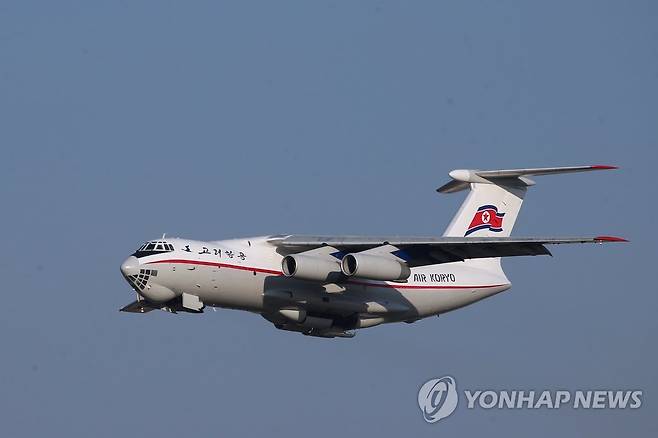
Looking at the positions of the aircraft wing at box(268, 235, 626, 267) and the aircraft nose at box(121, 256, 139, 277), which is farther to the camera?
the aircraft wing at box(268, 235, 626, 267)

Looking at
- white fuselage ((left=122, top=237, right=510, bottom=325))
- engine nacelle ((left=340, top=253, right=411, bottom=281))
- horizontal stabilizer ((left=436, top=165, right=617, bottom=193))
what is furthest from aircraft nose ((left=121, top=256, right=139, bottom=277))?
horizontal stabilizer ((left=436, top=165, right=617, bottom=193))

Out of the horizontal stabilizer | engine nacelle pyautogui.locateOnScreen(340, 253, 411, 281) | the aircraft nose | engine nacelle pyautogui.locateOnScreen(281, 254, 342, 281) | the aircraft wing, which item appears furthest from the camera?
the horizontal stabilizer

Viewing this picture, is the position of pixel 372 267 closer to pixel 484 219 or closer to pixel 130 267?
pixel 130 267

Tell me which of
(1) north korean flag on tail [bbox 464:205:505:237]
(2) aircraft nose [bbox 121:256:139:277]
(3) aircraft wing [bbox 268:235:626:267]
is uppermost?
(1) north korean flag on tail [bbox 464:205:505:237]

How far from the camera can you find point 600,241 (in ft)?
60.7

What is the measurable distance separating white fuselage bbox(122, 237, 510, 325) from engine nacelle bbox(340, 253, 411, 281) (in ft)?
2.00

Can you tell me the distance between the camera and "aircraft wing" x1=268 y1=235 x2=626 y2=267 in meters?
19.6

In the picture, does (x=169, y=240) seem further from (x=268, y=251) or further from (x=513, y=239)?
(x=513, y=239)

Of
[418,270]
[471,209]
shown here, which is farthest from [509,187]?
[418,270]

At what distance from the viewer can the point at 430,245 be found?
1989cm

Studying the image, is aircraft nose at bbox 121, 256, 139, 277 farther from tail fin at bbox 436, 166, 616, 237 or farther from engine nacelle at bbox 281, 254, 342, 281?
tail fin at bbox 436, 166, 616, 237

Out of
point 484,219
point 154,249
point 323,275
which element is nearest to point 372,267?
point 323,275

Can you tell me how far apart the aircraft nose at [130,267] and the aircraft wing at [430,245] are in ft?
6.78

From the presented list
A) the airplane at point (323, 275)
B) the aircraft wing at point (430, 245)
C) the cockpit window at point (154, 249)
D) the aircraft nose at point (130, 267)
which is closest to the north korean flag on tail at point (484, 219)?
the airplane at point (323, 275)
